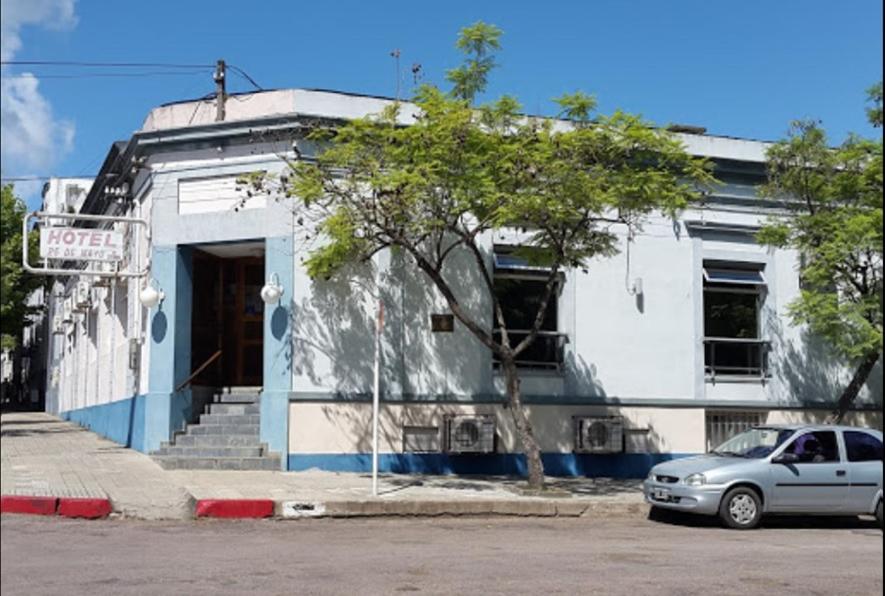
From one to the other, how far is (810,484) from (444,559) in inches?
248

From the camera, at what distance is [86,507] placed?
1148cm

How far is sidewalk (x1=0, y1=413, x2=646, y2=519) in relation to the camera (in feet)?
42.3

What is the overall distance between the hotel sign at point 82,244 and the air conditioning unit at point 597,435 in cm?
869

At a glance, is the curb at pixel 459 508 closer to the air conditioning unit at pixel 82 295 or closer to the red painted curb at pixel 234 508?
the red painted curb at pixel 234 508

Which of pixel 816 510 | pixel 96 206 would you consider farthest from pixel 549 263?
pixel 96 206

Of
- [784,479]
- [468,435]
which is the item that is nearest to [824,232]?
[784,479]

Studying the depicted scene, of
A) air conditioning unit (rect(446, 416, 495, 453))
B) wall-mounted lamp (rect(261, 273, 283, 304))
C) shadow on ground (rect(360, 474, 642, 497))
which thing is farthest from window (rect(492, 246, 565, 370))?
wall-mounted lamp (rect(261, 273, 283, 304))

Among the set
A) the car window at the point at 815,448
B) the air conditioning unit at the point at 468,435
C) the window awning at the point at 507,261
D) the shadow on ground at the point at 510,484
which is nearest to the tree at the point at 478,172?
the shadow on ground at the point at 510,484

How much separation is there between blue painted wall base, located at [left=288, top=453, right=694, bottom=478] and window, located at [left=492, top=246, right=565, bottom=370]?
1.75 m

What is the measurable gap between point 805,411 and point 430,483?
8439mm

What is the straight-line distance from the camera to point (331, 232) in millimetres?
14305

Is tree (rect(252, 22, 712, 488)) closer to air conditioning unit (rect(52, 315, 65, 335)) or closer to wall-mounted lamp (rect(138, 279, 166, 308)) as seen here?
wall-mounted lamp (rect(138, 279, 166, 308))

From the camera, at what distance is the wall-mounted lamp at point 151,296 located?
56.2 feet

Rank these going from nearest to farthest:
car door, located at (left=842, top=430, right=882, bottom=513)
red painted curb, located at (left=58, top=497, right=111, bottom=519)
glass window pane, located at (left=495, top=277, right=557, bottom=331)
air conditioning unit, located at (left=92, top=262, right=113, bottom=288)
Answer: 1. red painted curb, located at (left=58, top=497, right=111, bottom=519)
2. car door, located at (left=842, top=430, right=882, bottom=513)
3. glass window pane, located at (left=495, top=277, right=557, bottom=331)
4. air conditioning unit, located at (left=92, top=262, right=113, bottom=288)
